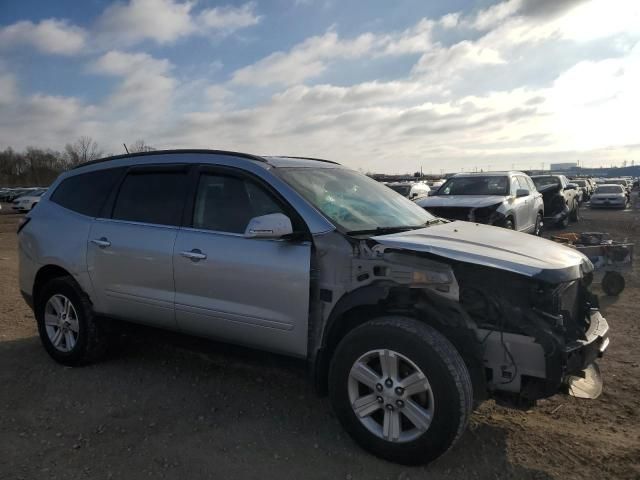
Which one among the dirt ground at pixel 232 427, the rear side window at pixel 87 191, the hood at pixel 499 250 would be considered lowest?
the dirt ground at pixel 232 427

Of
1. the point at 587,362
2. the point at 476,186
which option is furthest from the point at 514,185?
the point at 587,362

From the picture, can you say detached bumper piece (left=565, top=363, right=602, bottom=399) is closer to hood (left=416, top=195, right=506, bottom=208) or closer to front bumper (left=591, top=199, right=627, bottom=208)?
hood (left=416, top=195, right=506, bottom=208)

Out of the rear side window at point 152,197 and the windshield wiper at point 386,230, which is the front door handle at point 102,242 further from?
the windshield wiper at point 386,230

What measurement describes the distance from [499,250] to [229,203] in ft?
6.29

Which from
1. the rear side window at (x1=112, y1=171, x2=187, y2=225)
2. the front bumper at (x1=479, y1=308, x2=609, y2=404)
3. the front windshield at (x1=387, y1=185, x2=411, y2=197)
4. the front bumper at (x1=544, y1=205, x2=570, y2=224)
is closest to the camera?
the front bumper at (x1=479, y1=308, x2=609, y2=404)

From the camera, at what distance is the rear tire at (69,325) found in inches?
173

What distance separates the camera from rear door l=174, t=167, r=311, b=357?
326 centimetres

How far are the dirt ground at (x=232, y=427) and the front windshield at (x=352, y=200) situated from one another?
43.5 inches

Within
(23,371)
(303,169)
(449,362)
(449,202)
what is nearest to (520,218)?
(449,202)

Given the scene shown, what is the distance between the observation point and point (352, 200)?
3.83 meters

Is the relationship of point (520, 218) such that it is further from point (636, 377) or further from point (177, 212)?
point (177, 212)

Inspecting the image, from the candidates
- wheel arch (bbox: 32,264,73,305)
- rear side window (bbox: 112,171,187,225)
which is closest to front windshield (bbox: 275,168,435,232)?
rear side window (bbox: 112,171,187,225)

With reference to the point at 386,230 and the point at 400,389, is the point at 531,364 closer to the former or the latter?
the point at 400,389

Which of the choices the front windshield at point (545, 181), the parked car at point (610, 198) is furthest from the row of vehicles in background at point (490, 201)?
the parked car at point (610, 198)
